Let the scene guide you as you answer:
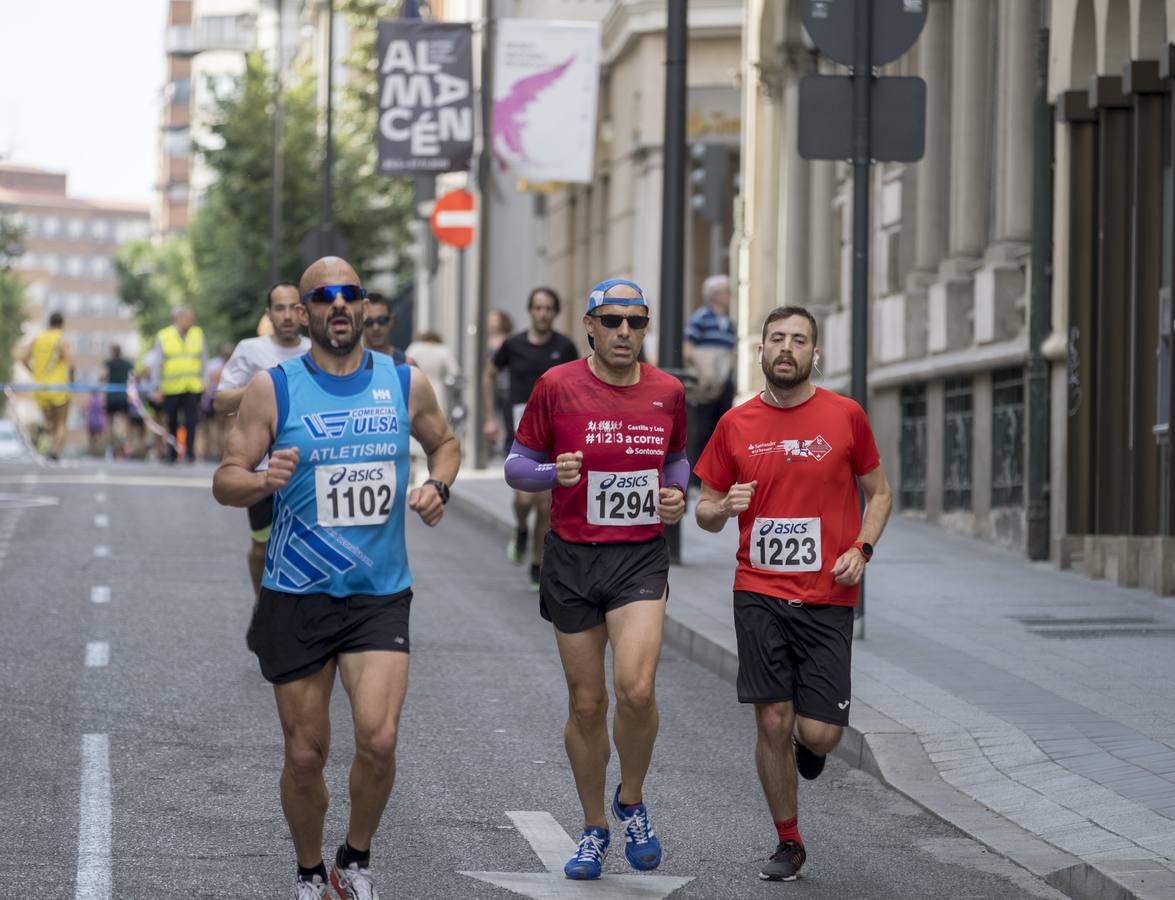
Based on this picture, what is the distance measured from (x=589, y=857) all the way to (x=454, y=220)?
24589mm

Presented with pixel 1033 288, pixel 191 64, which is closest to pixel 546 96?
pixel 1033 288

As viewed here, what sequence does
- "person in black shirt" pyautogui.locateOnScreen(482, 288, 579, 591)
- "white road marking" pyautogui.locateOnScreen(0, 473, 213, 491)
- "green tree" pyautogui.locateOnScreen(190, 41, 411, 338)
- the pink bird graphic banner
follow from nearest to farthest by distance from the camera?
"person in black shirt" pyautogui.locateOnScreen(482, 288, 579, 591), the pink bird graphic banner, "white road marking" pyautogui.locateOnScreen(0, 473, 213, 491), "green tree" pyautogui.locateOnScreen(190, 41, 411, 338)

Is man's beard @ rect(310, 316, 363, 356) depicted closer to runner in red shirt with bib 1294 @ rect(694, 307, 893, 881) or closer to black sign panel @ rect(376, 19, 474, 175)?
runner in red shirt with bib 1294 @ rect(694, 307, 893, 881)

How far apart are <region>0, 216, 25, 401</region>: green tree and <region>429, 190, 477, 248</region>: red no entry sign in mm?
32540

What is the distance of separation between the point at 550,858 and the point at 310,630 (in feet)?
4.71

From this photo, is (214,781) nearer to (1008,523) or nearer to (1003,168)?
(1008,523)

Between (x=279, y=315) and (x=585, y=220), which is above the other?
(x=585, y=220)

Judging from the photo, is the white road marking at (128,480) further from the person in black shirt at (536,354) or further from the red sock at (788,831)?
the red sock at (788,831)

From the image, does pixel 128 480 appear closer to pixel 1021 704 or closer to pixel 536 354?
pixel 536 354

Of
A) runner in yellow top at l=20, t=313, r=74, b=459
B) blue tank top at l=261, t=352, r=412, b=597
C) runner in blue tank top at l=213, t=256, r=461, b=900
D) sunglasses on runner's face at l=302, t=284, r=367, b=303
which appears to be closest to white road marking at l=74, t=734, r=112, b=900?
runner in blue tank top at l=213, t=256, r=461, b=900

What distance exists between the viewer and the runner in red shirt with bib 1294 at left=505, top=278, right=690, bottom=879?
800 centimetres

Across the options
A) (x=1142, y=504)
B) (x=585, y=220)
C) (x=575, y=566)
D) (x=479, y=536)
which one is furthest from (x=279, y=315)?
(x=585, y=220)

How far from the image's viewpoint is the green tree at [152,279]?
108 m

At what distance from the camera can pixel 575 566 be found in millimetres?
8117
